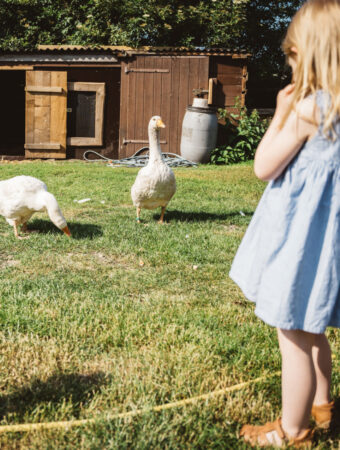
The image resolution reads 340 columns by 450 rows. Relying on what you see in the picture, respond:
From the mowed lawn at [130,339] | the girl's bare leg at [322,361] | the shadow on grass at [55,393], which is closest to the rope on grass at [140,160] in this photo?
the mowed lawn at [130,339]

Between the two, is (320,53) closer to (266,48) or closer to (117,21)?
(117,21)

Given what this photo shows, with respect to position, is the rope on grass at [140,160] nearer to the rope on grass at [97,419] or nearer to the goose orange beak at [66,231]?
the goose orange beak at [66,231]

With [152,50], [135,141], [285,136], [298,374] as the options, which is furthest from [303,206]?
[152,50]

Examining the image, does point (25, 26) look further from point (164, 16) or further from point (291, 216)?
point (291, 216)

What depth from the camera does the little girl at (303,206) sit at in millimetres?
1561

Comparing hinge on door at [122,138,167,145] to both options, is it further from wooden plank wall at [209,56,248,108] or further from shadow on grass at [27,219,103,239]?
shadow on grass at [27,219,103,239]

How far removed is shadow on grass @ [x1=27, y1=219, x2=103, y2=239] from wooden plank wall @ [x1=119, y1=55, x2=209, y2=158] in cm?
732

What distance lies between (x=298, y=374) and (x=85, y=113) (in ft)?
37.7

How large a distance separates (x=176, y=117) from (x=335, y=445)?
11.1 metres

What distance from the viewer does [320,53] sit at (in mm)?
1554

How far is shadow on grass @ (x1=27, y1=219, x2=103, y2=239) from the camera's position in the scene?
16.1ft

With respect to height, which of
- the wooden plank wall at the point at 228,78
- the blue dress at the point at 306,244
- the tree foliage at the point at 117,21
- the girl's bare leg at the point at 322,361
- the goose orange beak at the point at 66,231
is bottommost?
the goose orange beak at the point at 66,231

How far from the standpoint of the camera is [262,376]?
7.64 feet

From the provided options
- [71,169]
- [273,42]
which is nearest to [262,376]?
[71,169]
